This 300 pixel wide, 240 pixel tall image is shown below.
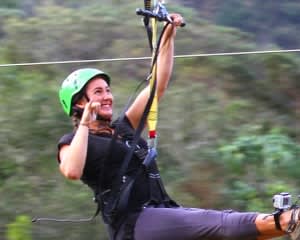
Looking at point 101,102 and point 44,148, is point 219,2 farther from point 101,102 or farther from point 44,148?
point 101,102

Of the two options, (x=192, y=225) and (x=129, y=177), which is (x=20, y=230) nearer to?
(x=129, y=177)

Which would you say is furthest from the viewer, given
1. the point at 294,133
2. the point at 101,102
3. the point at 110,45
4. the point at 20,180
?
the point at 110,45

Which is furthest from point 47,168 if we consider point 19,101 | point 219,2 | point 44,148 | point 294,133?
point 219,2

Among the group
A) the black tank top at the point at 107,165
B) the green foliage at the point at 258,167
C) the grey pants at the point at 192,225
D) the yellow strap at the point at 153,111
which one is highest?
the yellow strap at the point at 153,111

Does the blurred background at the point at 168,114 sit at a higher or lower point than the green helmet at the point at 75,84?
lower

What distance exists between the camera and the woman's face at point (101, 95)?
11.8 ft

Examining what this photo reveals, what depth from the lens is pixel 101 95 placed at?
3.65m

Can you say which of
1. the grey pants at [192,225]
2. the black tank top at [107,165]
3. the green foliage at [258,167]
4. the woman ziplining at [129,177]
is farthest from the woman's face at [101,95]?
the green foliage at [258,167]

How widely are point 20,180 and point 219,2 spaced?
6.50 metres

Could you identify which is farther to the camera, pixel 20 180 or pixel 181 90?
pixel 181 90

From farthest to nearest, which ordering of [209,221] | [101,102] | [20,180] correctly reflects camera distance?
[20,180] → [101,102] → [209,221]

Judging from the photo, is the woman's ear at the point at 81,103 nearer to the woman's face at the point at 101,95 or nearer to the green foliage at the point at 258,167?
the woman's face at the point at 101,95

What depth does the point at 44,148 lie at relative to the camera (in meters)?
6.45

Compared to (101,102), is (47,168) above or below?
below
